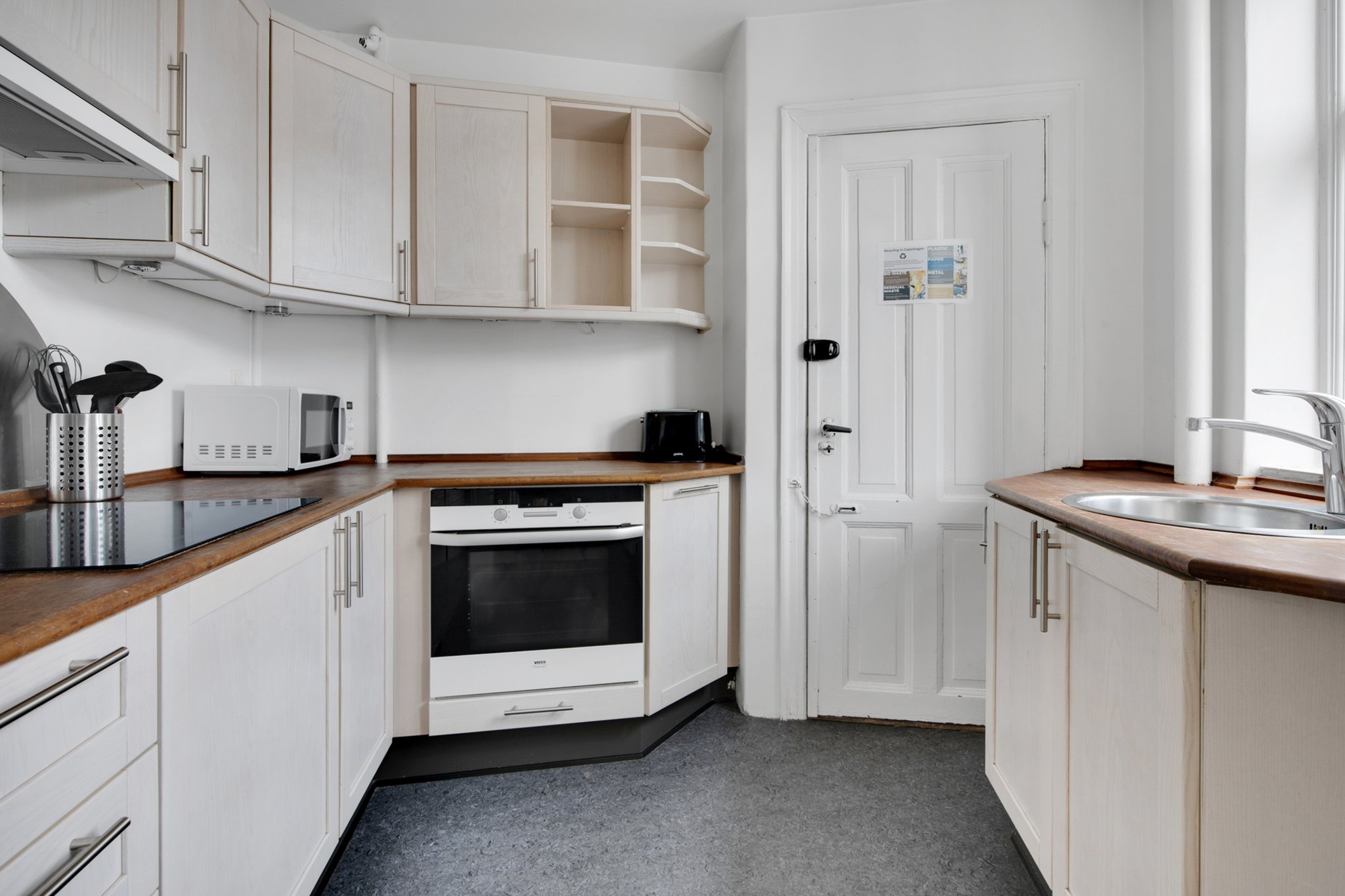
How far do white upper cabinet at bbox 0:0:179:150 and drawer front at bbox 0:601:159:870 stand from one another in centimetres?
99

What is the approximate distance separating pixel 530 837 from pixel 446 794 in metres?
0.37

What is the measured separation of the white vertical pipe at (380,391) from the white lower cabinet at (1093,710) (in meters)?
2.14

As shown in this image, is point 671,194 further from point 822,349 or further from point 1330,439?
point 1330,439

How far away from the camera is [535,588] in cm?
211

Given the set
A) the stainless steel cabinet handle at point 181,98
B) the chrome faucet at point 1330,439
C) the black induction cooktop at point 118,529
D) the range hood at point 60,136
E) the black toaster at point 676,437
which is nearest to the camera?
the black induction cooktop at point 118,529

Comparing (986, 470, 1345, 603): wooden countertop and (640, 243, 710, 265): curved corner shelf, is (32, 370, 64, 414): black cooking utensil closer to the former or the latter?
(640, 243, 710, 265): curved corner shelf

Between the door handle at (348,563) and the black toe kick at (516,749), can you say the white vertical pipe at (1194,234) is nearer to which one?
the black toe kick at (516,749)

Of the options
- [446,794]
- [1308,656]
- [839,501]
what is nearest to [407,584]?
[446,794]

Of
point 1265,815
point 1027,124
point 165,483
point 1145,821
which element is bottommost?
point 1145,821

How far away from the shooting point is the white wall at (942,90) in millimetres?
2248

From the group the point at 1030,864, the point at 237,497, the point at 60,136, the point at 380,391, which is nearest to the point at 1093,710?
the point at 1030,864

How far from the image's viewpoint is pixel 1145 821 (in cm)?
102

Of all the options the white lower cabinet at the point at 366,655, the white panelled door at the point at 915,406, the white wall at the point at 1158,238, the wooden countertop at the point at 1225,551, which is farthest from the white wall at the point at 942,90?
the white lower cabinet at the point at 366,655

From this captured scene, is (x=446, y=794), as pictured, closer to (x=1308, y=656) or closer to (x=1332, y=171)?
(x=1308, y=656)
